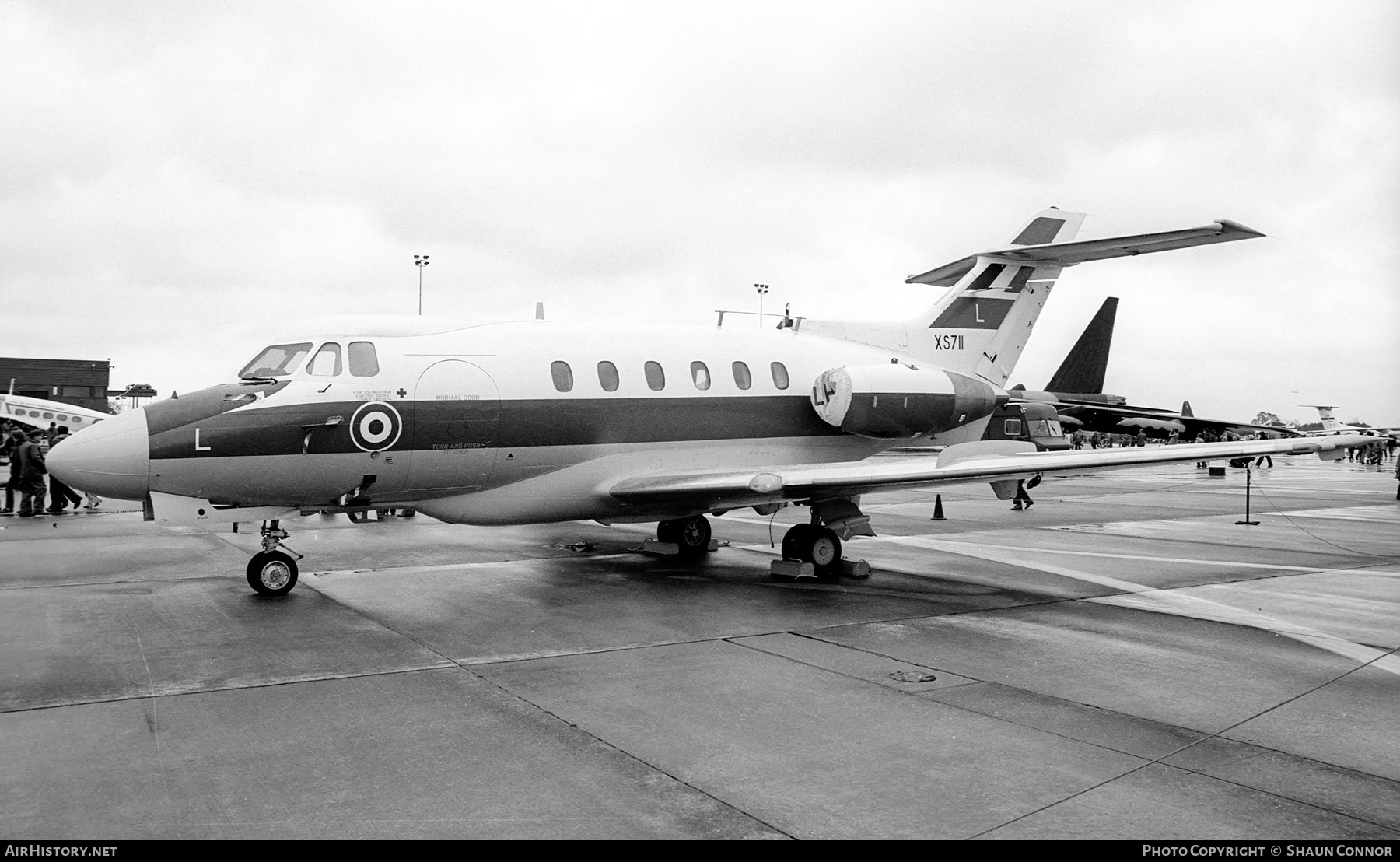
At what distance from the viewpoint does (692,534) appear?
1512 centimetres

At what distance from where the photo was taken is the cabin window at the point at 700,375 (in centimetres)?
1304

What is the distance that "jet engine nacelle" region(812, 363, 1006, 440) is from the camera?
1366 centimetres

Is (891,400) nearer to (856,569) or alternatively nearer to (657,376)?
(856,569)

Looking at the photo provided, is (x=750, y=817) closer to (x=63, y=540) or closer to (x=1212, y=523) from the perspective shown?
(x=63, y=540)

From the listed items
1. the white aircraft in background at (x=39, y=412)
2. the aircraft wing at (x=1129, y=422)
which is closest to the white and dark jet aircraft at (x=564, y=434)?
the aircraft wing at (x=1129, y=422)

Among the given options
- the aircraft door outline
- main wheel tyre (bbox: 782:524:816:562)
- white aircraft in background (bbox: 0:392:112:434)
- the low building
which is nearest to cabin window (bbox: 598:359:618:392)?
the aircraft door outline

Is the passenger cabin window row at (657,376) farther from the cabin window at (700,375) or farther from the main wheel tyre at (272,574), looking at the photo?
the main wheel tyre at (272,574)

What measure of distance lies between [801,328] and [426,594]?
743 centimetres

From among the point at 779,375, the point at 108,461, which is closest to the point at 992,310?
the point at 779,375

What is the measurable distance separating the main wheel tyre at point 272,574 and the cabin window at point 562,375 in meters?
3.72

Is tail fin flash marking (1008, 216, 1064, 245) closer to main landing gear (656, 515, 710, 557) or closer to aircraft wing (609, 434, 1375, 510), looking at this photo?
aircraft wing (609, 434, 1375, 510)

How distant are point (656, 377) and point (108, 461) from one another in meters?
6.32

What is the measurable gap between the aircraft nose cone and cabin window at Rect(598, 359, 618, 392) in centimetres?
514
